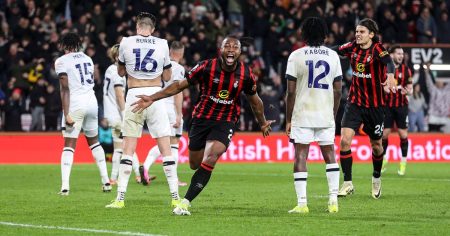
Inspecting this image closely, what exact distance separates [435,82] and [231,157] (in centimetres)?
717

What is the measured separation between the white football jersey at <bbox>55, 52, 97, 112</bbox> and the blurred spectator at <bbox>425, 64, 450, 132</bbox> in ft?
55.2

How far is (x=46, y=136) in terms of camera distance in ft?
90.1

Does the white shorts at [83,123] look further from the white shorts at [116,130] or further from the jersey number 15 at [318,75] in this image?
the jersey number 15 at [318,75]

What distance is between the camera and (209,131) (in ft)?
42.6

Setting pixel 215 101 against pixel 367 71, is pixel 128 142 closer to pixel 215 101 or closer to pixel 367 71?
pixel 215 101

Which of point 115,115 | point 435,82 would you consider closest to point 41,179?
point 115,115

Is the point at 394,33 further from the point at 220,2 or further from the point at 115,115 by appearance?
the point at 115,115

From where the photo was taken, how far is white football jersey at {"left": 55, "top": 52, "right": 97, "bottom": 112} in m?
16.3

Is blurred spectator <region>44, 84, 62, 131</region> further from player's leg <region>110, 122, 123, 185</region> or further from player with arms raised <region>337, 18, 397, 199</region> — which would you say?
player with arms raised <region>337, 18, 397, 199</region>

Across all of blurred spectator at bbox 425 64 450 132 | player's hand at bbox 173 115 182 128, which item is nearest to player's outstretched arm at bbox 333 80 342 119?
player's hand at bbox 173 115 182 128

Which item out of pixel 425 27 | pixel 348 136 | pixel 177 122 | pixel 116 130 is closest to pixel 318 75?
pixel 348 136

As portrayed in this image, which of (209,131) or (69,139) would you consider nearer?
(209,131)

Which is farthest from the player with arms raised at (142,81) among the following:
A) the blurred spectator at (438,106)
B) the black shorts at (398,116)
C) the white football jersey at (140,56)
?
the blurred spectator at (438,106)

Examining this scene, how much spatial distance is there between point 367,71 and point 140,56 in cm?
381
